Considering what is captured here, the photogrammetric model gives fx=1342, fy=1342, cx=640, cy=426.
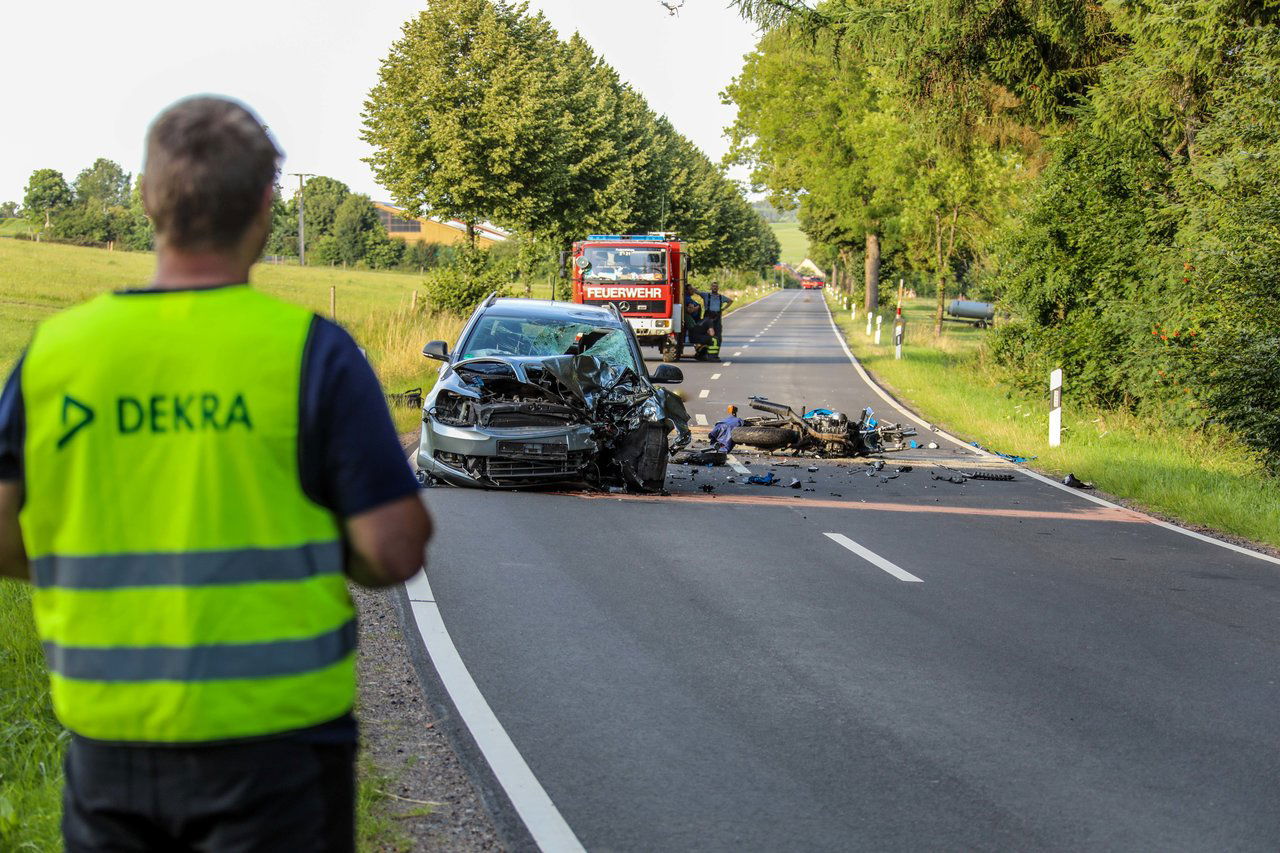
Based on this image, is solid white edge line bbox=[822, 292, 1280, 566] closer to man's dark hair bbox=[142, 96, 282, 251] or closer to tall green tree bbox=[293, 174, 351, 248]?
man's dark hair bbox=[142, 96, 282, 251]

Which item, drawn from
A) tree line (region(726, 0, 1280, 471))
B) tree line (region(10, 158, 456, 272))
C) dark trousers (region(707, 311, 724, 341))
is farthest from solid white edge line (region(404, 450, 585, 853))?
tree line (region(10, 158, 456, 272))

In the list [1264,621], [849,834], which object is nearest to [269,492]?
[849,834]

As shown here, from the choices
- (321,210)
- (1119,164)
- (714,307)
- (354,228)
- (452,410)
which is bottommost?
(452,410)

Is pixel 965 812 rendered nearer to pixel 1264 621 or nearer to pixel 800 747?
pixel 800 747

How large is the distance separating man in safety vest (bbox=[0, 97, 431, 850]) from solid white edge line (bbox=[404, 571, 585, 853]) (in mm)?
1424

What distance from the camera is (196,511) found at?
2.06 m

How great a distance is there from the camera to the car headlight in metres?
11.5

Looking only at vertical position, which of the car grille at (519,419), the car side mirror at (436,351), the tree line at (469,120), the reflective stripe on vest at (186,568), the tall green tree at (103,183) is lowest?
the car grille at (519,419)

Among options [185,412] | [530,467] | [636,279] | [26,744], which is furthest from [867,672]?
[636,279]

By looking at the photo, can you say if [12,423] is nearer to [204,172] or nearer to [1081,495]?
[204,172]

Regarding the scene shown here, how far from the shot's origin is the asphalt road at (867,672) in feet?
15.2

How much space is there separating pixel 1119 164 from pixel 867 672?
Answer: 16.2m

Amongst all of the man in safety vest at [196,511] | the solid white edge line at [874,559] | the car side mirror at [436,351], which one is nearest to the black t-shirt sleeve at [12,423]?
the man in safety vest at [196,511]

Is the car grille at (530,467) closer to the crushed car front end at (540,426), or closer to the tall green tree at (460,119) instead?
the crushed car front end at (540,426)
